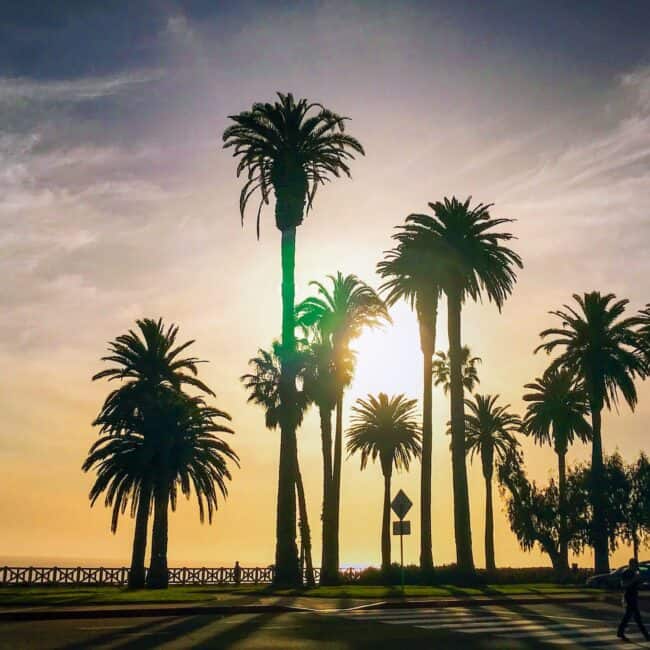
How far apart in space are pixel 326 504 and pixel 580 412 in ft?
83.6

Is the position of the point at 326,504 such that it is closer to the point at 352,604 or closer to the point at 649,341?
the point at 649,341

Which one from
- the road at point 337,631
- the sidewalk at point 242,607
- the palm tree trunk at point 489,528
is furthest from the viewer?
the palm tree trunk at point 489,528

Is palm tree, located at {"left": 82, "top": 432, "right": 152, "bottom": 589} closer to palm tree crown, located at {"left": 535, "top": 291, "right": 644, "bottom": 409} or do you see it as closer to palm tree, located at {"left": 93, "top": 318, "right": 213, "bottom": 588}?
palm tree, located at {"left": 93, "top": 318, "right": 213, "bottom": 588}

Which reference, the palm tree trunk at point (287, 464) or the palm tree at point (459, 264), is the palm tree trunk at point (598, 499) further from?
the palm tree trunk at point (287, 464)

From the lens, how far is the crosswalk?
56.4 feet

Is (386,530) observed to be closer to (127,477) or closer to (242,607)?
(127,477)

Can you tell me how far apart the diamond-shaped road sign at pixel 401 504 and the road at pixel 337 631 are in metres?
8.21

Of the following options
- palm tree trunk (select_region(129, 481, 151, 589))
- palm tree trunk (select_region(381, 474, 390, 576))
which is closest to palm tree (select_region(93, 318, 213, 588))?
palm tree trunk (select_region(129, 481, 151, 589))

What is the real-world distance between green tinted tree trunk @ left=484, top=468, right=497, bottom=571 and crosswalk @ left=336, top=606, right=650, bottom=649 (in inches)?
2106

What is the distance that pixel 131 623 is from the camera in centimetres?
2003

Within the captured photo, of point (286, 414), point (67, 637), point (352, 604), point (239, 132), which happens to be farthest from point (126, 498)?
point (67, 637)

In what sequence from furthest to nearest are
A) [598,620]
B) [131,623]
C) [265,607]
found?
[265,607] < [598,620] < [131,623]

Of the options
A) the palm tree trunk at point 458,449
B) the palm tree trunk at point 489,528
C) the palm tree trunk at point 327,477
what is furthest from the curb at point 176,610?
the palm tree trunk at point 489,528

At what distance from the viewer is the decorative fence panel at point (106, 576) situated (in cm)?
5078
